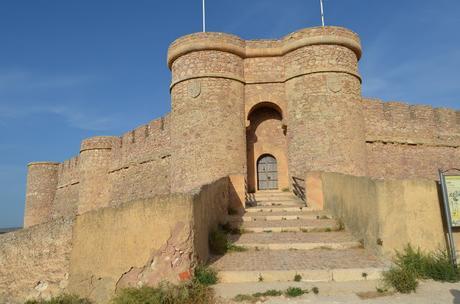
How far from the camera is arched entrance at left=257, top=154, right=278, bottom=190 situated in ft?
46.9

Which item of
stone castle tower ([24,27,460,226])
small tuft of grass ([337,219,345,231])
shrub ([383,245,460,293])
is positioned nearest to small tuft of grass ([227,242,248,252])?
small tuft of grass ([337,219,345,231])

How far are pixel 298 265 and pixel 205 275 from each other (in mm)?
1474

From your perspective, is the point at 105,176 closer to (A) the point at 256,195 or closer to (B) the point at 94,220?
(A) the point at 256,195

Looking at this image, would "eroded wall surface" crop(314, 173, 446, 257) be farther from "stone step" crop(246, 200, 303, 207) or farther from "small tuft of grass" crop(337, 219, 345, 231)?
"stone step" crop(246, 200, 303, 207)

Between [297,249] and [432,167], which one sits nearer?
[297,249]

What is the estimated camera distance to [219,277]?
5.38 meters

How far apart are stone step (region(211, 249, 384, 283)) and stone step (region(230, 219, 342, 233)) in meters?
1.22

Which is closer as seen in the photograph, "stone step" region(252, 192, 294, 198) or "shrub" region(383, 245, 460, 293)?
"shrub" region(383, 245, 460, 293)

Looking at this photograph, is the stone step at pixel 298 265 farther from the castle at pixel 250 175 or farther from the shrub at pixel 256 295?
the shrub at pixel 256 295

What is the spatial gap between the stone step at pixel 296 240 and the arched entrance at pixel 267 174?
659 centimetres

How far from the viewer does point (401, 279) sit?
494 cm

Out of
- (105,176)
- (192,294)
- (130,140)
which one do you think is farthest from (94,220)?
(105,176)

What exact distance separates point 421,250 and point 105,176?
1787cm

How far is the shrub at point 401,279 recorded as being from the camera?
4.84 meters
